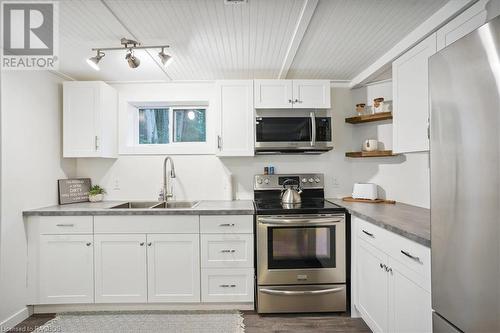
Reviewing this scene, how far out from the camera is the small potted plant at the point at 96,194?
2789mm

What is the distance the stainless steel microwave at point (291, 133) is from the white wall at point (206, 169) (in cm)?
39

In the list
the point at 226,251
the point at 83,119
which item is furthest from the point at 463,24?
the point at 83,119

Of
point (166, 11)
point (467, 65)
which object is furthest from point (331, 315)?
point (166, 11)

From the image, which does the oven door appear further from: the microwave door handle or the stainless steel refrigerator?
the stainless steel refrigerator

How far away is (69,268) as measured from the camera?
2236 millimetres

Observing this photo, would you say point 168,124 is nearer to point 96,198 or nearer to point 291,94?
point 96,198

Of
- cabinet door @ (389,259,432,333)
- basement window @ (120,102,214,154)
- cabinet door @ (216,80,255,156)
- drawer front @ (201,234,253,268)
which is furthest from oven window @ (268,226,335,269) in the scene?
basement window @ (120,102,214,154)

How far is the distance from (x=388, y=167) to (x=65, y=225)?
3.15m

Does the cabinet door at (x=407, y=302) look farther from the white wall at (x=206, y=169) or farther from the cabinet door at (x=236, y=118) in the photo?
the cabinet door at (x=236, y=118)

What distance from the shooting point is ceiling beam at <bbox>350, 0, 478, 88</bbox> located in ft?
4.91

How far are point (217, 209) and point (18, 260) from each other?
1.71m

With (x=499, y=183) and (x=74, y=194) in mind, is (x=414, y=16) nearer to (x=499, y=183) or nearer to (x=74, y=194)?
(x=499, y=183)

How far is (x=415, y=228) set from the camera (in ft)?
4.91

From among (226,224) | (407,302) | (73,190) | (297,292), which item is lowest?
(297,292)
